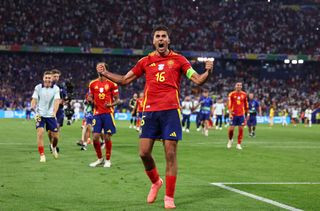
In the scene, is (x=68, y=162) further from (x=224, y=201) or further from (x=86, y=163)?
(x=224, y=201)

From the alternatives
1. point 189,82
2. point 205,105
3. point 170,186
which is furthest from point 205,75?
point 189,82

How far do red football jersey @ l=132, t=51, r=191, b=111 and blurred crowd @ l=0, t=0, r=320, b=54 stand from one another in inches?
2226

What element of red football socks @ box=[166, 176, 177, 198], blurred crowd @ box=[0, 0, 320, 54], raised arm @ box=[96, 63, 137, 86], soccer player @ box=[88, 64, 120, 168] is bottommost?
red football socks @ box=[166, 176, 177, 198]

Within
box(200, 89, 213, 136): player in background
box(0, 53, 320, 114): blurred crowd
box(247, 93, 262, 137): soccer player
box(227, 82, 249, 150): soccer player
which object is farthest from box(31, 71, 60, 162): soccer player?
box(0, 53, 320, 114): blurred crowd

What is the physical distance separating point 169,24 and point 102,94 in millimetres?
56196

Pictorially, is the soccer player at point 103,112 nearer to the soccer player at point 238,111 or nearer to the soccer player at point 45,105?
the soccer player at point 45,105

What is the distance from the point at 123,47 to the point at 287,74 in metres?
21.7

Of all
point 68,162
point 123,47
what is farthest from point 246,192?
point 123,47

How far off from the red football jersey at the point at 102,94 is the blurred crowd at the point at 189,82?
147 feet

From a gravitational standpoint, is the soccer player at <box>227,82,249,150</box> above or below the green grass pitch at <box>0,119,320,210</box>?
above

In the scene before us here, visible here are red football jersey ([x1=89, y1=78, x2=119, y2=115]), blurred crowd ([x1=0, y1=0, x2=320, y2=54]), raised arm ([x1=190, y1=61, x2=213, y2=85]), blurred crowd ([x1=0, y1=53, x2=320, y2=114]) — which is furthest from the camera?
blurred crowd ([x1=0, y1=0, x2=320, y2=54])

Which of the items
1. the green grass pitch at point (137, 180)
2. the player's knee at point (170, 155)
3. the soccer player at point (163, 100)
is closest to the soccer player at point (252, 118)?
the green grass pitch at point (137, 180)

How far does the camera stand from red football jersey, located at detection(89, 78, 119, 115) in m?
13.9

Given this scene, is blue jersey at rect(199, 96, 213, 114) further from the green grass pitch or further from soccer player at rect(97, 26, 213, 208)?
soccer player at rect(97, 26, 213, 208)
